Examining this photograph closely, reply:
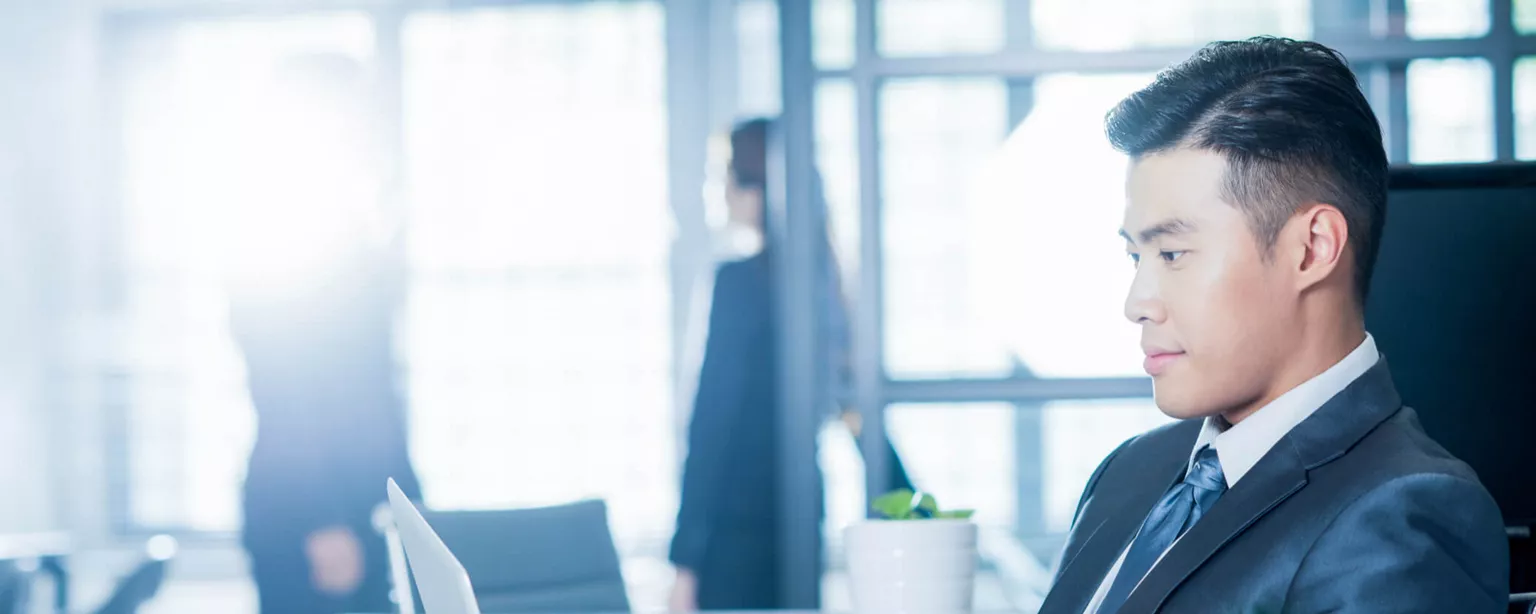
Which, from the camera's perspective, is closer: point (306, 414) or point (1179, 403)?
point (1179, 403)

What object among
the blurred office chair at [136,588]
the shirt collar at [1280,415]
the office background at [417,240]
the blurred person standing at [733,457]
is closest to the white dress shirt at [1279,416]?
the shirt collar at [1280,415]

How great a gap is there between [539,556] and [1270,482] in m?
1.28

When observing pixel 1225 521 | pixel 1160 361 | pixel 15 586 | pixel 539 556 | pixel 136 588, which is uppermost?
pixel 1160 361

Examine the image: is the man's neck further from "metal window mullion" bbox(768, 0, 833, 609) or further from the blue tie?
"metal window mullion" bbox(768, 0, 833, 609)

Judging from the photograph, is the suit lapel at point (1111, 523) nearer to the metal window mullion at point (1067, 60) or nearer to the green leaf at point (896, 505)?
the green leaf at point (896, 505)

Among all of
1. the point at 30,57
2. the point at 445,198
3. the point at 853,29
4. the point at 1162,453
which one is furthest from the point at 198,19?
the point at 1162,453

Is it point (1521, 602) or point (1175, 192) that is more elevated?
point (1175, 192)

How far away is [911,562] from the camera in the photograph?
4.52 feet

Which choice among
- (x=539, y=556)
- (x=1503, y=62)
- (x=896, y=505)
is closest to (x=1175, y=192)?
(x=896, y=505)

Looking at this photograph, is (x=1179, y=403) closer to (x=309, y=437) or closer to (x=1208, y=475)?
(x=1208, y=475)

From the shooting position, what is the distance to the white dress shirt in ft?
3.77

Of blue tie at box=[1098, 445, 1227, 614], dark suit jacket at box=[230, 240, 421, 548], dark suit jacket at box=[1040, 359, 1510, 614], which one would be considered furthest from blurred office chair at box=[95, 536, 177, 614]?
dark suit jacket at box=[1040, 359, 1510, 614]

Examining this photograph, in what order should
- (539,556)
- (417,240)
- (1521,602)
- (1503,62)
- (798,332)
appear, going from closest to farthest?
(1521,602) < (539,556) < (1503,62) < (798,332) < (417,240)

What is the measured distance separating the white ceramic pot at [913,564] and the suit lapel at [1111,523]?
94 mm
